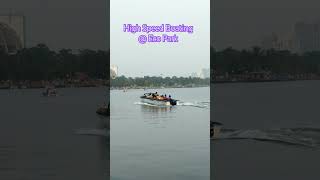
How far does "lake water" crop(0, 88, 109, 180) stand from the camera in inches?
232

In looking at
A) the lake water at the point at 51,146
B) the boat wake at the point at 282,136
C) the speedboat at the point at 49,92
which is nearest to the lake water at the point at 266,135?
the boat wake at the point at 282,136

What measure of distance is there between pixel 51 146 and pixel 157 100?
15.3ft

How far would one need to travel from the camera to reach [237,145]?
30.6ft

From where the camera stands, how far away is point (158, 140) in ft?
14.5

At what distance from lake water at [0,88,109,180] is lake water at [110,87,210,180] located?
35 cm

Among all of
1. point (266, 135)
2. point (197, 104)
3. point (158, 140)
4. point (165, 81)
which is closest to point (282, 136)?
point (266, 135)

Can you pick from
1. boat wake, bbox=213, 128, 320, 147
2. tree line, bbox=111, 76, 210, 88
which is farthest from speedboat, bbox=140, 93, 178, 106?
boat wake, bbox=213, 128, 320, 147

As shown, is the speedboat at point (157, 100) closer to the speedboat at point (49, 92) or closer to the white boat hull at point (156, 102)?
the white boat hull at point (156, 102)

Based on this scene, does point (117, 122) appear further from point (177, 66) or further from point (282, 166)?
point (282, 166)

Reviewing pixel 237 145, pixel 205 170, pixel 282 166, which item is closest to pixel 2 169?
pixel 205 170

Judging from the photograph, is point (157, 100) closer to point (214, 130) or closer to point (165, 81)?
point (165, 81)

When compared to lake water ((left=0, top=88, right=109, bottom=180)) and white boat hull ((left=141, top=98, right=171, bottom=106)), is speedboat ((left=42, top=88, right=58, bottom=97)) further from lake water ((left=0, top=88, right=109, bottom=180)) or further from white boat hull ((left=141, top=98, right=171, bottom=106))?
white boat hull ((left=141, top=98, right=171, bottom=106))

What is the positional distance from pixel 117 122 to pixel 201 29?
3.83 ft

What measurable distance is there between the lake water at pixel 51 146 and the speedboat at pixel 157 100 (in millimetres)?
762
